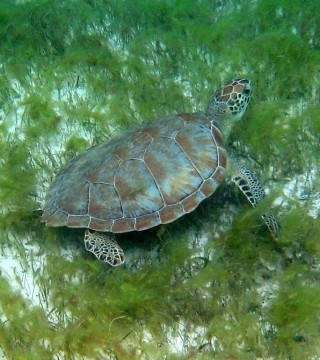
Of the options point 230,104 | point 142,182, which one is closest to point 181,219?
point 142,182

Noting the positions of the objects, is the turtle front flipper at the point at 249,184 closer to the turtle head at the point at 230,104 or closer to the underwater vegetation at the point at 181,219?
the underwater vegetation at the point at 181,219

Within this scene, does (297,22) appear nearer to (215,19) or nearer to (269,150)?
(215,19)

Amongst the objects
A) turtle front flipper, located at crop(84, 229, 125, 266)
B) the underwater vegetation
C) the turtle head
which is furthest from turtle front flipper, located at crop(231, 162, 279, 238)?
turtle front flipper, located at crop(84, 229, 125, 266)

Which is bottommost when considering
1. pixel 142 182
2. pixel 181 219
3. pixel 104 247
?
pixel 181 219

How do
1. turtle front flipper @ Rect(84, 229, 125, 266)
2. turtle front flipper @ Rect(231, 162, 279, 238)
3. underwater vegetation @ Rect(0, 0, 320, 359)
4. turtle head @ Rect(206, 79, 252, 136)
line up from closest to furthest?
underwater vegetation @ Rect(0, 0, 320, 359)
turtle front flipper @ Rect(84, 229, 125, 266)
turtle front flipper @ Rect(231, 162, 279, 238)
turtle head @ Rect(206, 79, 252, 136)

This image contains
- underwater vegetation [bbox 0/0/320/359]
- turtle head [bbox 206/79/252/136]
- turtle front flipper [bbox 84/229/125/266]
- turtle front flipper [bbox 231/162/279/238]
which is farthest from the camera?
turtle head [bbox 206/79/252/136]

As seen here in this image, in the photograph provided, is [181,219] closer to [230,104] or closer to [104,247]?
[104,247]

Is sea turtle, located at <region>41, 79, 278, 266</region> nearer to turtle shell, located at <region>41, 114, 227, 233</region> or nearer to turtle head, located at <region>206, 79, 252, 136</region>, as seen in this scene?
turtle shell, located at <region>41, 114, 227, 233</region>
